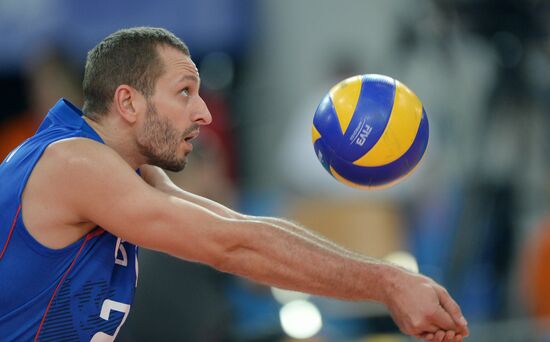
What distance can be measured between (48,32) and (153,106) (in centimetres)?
722

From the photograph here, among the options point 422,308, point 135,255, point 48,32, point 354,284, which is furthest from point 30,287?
point 48,32

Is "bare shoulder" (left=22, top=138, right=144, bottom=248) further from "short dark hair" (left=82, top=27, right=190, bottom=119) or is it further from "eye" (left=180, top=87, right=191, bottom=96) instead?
"eye" (left=180, top=87, right=191, bottom=96)

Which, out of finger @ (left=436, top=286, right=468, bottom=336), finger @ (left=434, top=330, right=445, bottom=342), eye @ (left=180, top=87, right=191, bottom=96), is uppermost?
eye @ (left=180, top=87, right=191, bottom=96)

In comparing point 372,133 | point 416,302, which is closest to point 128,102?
point 372,133

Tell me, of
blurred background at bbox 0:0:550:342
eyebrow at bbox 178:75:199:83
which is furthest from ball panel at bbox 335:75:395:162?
blurred background at bbox 0:0:550:342

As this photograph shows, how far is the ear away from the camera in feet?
15.4

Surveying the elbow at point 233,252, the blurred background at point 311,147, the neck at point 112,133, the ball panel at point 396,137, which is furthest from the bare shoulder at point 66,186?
the blurred background at point 311,147

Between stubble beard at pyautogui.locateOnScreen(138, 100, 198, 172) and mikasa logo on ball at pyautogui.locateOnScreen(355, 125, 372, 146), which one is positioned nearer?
stubble beard at pyautogui.locateOnScreen(138, 100, 198, 172)

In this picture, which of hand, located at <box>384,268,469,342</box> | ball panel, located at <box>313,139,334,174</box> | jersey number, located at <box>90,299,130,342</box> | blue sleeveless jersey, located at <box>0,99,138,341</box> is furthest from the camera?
ball panel, located at <box>313,139,334,174</box>

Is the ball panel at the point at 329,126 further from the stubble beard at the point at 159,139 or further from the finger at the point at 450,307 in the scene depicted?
the finger at the point at 450,307

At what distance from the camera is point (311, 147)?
1056cm

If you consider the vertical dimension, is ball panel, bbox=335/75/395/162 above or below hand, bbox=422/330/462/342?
above

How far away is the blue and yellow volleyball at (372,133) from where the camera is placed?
Result: 488 centimetres

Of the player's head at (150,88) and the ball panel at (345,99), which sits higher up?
the ball panel at (345,99)
